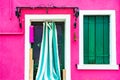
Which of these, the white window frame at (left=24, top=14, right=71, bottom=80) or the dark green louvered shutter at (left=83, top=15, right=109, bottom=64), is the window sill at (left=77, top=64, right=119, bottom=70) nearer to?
the dark green louvered shutter at (left=83, top=15, right=109, bottom=64)

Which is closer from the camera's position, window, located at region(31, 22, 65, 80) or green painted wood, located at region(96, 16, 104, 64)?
green painted wood, located at region(96, 16, 104, 64)

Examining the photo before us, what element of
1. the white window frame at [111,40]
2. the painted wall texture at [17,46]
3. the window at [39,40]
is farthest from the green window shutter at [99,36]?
the window at [39,40]

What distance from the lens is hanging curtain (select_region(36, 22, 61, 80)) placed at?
7.99m

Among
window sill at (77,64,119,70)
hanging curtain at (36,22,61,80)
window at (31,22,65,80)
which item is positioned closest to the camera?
window sill at (77,64,119,70)

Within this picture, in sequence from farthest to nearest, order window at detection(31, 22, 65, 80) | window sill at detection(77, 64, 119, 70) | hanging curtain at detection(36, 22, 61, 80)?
window at detection(31, 22, 65, 80)
hanging curtain at detection(36, 22, 61, 80)
window sill at detection(77, 64, 119, 70)

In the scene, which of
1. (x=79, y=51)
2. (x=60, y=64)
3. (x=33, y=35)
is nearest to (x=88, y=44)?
(x=79, y=51)

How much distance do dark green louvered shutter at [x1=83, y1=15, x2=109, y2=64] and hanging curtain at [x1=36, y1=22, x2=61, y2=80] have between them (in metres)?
0.89

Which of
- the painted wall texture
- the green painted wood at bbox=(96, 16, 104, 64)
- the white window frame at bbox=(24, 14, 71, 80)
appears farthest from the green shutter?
the white window frame at bbox=(24, 14, 71, 80)

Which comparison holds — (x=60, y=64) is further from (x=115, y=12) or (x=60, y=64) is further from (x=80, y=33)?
(x=115, y=12)

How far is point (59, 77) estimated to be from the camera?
7996mm

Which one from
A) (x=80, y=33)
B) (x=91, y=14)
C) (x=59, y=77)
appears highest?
(x=91, y=14)

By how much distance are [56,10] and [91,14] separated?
3.15 feet

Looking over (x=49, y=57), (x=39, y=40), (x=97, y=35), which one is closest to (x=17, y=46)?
(x=39, y=40)

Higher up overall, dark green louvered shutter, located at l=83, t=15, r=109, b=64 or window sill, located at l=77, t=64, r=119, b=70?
dark green louvered shutter, located at l=83, t=15, r=109, b=64
